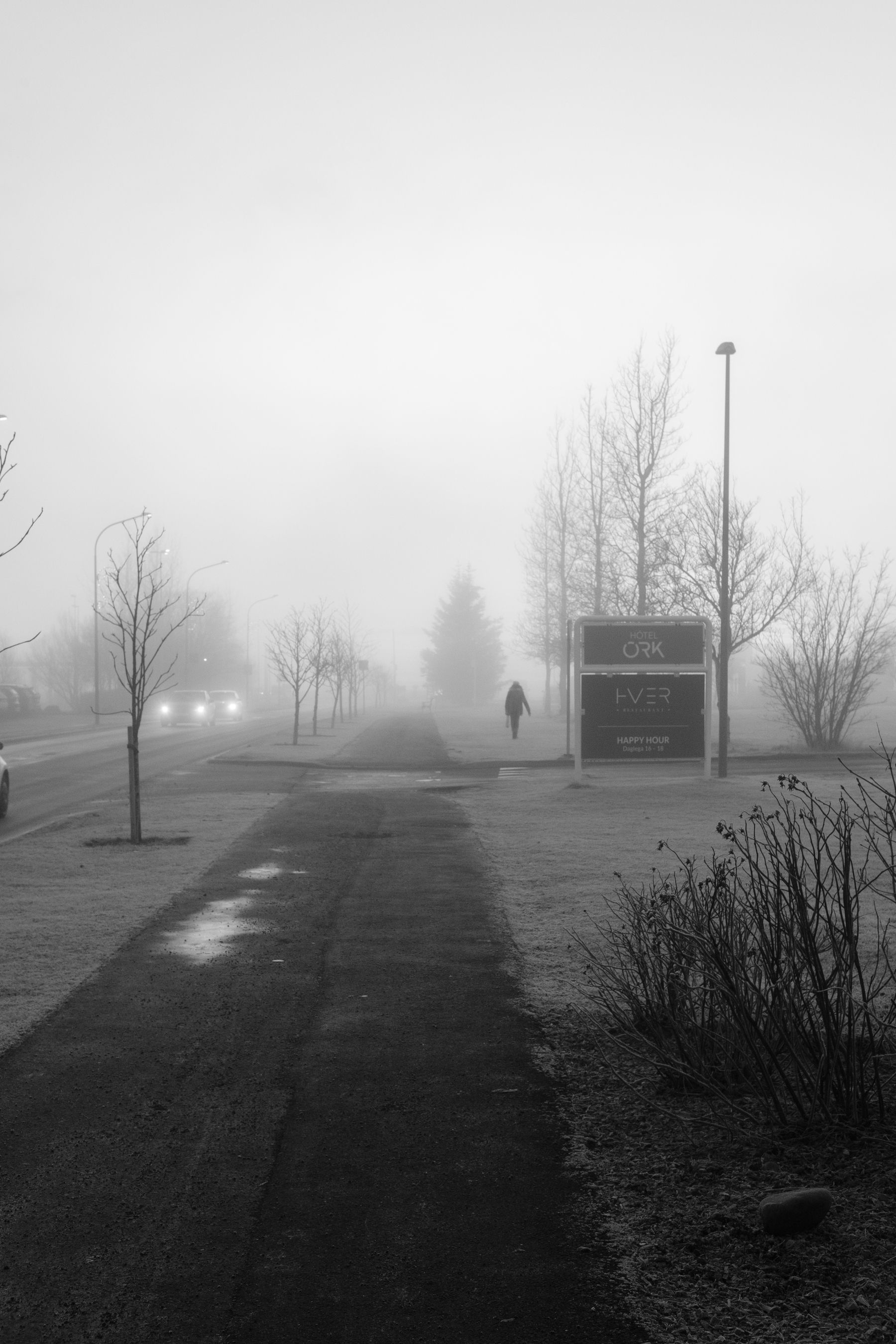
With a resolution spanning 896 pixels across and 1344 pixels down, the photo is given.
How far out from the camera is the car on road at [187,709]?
160 ft

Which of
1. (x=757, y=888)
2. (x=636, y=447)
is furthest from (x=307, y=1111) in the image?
(x=636, y=447)

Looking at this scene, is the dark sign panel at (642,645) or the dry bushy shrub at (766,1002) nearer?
the dry bushy shrub at (766,1002)

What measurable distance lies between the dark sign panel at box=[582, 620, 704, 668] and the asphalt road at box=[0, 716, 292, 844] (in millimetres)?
8415

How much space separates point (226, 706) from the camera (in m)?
56.3

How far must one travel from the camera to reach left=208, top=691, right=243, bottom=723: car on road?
185ft

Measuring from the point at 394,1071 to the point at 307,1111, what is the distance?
585mm

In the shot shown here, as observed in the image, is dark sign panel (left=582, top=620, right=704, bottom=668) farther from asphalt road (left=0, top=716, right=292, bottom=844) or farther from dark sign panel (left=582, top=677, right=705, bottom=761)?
asphalt road (left=0, top=716, right=292, bottom=844)

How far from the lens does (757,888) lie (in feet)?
15.7

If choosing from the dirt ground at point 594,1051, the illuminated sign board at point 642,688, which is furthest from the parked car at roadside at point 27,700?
the illuminated sign board at point 642,688

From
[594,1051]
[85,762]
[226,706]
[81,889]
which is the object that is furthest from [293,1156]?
[226,706]

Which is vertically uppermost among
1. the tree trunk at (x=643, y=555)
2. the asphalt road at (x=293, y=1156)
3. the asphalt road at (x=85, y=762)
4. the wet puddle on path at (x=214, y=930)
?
the tree trunk at (x=643, y=555)

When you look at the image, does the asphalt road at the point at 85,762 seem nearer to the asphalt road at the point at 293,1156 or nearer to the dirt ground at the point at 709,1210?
the asphalt road at the point at 293,1156

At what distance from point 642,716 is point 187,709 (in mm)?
34076

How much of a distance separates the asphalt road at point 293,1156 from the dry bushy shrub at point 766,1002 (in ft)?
2.01
